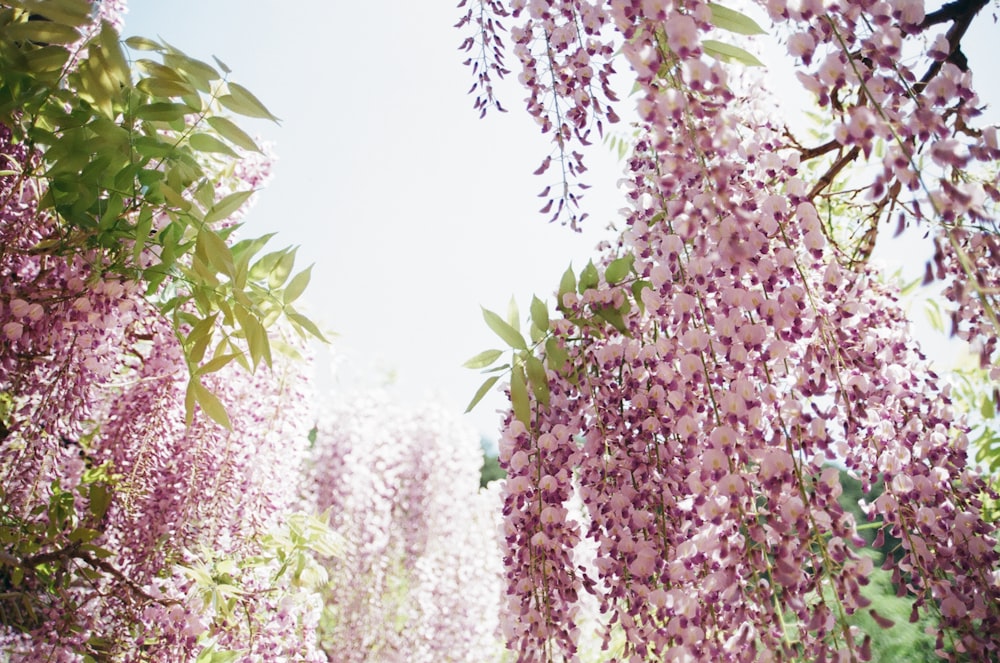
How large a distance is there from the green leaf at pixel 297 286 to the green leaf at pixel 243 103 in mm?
266

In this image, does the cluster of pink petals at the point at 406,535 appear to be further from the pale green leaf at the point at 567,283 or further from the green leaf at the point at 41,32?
the green leaf at the point at 41,32

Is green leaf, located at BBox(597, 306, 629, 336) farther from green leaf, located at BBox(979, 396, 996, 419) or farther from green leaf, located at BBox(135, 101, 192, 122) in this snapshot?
green leaf, located at BBox(979, 396, 996, 419)

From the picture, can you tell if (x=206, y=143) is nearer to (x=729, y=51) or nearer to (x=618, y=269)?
(x=618, y=269)

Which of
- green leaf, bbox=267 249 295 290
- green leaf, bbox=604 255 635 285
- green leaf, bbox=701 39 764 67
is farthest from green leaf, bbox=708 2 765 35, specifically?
green leaf, bbox=267 249 295 290

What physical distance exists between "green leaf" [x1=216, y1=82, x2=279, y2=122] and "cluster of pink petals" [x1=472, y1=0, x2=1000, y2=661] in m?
0.48

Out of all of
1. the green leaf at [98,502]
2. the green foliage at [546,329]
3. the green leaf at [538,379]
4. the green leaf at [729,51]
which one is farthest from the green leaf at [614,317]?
the green leaf at [98,502]

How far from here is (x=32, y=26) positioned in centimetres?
109

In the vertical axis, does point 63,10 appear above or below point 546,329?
above

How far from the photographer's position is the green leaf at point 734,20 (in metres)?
1.04

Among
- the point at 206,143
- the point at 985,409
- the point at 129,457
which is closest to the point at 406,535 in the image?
the point at 129,457

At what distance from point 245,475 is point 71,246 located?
0.97m

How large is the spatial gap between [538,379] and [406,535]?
3963 millimetres

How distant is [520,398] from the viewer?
1.11m

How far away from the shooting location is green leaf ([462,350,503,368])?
47.3 inches
